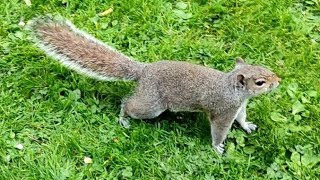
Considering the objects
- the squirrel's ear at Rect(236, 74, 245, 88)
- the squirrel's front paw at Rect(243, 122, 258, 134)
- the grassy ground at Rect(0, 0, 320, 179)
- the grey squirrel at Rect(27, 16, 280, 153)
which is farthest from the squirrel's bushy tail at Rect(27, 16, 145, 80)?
the squirrel's front paw at Rect(243, 122, 258, 134)

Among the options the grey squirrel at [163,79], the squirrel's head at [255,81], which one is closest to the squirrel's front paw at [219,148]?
the grey squirrel at [163,79]

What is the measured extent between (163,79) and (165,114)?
333 millimetres

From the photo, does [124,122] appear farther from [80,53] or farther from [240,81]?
[240,81]

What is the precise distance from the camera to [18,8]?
4.52 m

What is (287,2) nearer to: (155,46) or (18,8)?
(155,46)

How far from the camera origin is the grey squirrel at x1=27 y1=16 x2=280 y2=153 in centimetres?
364

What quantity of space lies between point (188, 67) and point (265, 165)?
684mm

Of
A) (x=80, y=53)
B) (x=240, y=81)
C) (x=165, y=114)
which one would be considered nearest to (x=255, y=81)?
(x=240, y=81)

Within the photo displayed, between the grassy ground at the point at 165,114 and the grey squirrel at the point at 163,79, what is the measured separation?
0.14m

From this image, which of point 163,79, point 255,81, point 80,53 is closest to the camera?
point 255,81

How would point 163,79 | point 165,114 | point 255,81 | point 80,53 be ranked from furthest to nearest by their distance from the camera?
1. point 165,114
2. point 80,53
3. point 163,79
4. point 255,81

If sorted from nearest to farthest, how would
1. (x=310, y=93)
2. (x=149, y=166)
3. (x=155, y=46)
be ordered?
(x=149, y=166) < (x=310, y=93) < (x=155, y=46)

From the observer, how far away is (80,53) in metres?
3.87

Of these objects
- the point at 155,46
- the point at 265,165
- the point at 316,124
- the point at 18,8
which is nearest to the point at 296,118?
the point at 316,124
